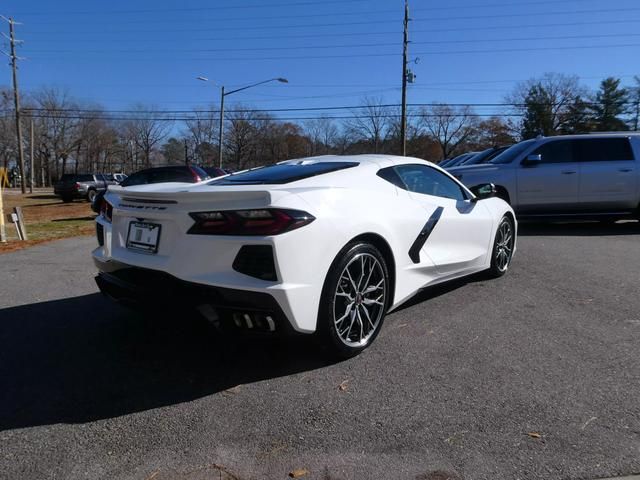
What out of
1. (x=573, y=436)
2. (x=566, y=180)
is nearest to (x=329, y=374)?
(x=573, y=436)

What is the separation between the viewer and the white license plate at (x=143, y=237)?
3.19m

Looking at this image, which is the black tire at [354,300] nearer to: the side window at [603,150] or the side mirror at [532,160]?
the side mirror at [532,160]

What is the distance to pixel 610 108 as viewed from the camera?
2371 inches

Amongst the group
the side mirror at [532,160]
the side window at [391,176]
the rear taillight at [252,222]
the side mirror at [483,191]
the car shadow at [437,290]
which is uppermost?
the side mirror at [532,160]

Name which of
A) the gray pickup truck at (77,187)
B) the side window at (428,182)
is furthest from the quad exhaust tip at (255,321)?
the gray pickup truck at (77,187)

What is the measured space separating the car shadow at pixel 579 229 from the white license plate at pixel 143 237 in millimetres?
7835

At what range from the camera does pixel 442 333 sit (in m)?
3.91

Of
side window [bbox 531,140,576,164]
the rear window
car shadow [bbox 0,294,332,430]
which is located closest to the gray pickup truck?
side window [bbox 531,140,576,164]

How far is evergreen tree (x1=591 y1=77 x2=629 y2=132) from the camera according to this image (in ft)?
194

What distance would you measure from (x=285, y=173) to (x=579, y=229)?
8433 millimetres

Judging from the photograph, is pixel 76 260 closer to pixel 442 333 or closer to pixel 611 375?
pixel 442 333

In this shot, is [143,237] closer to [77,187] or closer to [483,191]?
[483,191]

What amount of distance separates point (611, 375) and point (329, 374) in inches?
69.7

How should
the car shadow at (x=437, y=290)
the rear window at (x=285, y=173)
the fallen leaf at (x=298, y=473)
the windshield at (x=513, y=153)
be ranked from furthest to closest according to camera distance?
1. the windshield at (x=513, y=153)
2. the car shadow at (x=437, y=290)
3. the rear window at (x=285, y=173)
4. the fallen leaf at (x=298, y=473)
